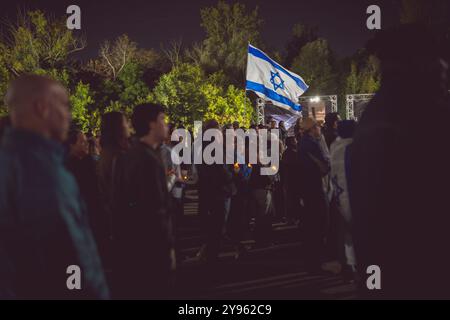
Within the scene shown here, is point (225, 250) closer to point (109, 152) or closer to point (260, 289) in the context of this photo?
point (260, 289)

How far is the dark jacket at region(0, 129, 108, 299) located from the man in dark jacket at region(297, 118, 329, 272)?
589cm

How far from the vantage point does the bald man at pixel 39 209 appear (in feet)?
6.51

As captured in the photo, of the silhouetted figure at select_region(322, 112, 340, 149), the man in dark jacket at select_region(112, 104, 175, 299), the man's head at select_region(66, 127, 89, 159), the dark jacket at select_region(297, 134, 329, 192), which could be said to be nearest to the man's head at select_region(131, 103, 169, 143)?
the man in dark jacket at select_region(112, 104, 175, 299)

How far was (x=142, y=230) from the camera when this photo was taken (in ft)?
12.9

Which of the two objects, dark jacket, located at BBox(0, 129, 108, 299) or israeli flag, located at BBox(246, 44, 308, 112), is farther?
israeli flag, located at BBox(246, 44, 308, 112)

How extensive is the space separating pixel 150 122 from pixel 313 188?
4073 millimetres

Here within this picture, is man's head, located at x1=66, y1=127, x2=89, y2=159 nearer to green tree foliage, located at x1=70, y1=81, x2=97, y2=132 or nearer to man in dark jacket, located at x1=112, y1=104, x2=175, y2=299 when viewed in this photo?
man in dark jacket, located at x1=112, y1=104, x2=175, y2=299

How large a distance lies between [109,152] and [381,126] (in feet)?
12.4

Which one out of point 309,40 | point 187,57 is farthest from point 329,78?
point 187,57

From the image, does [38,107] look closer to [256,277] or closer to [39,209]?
[39,209]

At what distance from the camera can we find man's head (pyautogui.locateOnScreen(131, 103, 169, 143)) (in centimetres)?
428

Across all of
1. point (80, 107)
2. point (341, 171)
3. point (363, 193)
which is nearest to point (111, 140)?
point (341, 171)

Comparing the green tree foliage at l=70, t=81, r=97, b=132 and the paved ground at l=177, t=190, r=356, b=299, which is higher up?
the green tree foliage at l=70, t=81, r=97, b=132

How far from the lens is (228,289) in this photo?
6547 mm
